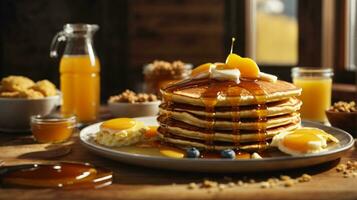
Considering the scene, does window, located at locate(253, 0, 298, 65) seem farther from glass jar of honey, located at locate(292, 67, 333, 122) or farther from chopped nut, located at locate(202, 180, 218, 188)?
chopped nut, located at locate(202, 180, 218, 188)

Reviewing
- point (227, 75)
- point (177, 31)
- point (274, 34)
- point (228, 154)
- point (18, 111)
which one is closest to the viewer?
point (228, 154)

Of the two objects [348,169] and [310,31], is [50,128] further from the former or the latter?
[310,31]

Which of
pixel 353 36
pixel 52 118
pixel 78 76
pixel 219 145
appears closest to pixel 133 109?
pixel 78 76

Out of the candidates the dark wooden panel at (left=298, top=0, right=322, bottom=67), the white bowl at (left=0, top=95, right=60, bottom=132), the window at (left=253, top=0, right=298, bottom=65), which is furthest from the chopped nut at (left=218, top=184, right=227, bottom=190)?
the window at (left=253, top=0, right=298, bottom=65)

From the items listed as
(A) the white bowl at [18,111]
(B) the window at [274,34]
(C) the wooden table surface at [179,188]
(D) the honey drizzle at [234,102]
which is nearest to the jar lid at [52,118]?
(A) the white bowl at [18,111]

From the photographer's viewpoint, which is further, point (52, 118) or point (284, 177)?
point (52, 118)

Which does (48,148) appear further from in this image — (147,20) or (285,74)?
(147,20)
